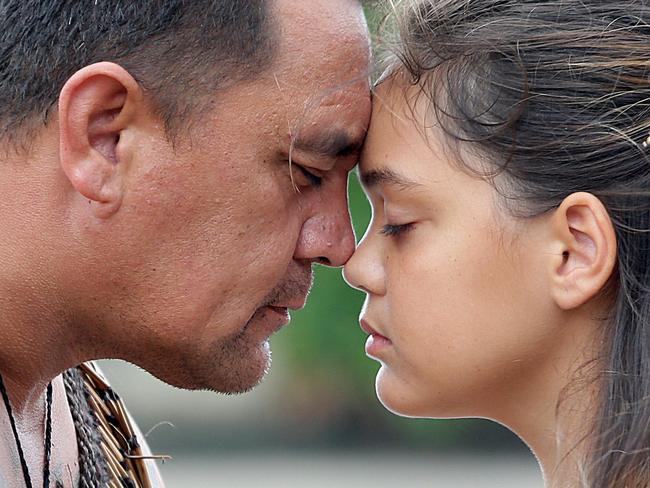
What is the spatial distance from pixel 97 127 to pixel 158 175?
158 mm

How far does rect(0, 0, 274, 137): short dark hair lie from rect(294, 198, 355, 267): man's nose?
372 mm

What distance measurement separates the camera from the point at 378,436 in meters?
10.7

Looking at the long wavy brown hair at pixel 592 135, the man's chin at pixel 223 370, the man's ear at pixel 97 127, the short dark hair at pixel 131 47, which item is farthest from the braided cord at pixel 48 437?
the long wavy brown hair at pixel 592 135

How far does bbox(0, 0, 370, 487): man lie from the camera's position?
2559 mm

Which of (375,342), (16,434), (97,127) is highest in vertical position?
(97,127)

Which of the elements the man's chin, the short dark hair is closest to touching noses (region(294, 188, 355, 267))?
the man's chin

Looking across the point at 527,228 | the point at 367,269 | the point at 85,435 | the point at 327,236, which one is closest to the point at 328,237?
the point at 327,236

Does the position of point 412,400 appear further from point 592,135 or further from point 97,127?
point 97,127

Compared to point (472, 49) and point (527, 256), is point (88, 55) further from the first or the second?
point (527, 256)

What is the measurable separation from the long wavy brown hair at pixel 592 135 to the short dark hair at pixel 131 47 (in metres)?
0.50

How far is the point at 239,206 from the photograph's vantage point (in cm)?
269

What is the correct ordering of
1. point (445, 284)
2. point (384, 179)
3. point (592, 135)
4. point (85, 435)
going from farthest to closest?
point (85, 435) → point (384, 179) → point (445, 284) → point (592, 135)

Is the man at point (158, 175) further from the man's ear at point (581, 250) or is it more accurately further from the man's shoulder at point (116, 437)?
the man's ear at point (581, 250)

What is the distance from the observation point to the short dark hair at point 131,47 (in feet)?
8.36
